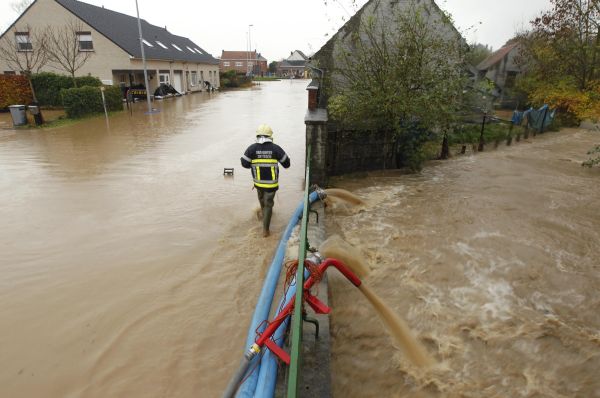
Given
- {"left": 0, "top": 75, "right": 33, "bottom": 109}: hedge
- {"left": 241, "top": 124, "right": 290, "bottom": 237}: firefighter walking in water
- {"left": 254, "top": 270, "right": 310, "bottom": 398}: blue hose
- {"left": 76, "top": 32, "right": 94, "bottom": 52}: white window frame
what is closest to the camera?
{"left": 254, "top": 270, "right": 310, "bottom": 398}: blue hose

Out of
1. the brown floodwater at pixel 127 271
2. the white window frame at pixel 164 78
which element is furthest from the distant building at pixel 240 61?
the brown floodwater at pixel 127 271

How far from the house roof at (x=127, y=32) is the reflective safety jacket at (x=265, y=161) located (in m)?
23.8

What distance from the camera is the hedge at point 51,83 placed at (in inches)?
863

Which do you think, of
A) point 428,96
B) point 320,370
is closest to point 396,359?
point 320,370

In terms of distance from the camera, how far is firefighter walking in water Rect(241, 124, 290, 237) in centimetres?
616

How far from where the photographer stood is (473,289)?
16.3ft

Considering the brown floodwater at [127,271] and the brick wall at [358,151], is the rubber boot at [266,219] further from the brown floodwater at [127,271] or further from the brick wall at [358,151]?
the brick wall at [358,151]

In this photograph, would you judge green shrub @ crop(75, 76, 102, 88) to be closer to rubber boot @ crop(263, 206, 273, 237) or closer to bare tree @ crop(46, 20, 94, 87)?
bare tree @ crop(46, 20, 94, 87)

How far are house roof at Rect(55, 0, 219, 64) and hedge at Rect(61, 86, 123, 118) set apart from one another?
19.6 ft

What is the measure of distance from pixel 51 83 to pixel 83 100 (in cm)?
478

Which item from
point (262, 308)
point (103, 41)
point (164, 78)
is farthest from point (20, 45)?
point (262, 308)

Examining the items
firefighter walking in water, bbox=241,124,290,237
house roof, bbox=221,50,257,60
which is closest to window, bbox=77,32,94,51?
firefighter walking in water, bbox=241,124,290,237

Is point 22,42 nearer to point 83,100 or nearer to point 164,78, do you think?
point 164,78

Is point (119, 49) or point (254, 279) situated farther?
point (119, 49)
